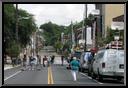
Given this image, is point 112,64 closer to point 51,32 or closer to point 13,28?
point 13,28

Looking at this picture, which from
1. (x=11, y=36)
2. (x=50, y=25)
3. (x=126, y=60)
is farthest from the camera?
(x=50, y=25)

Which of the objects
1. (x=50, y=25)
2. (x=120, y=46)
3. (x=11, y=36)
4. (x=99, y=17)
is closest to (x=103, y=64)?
(x=120, y=46)

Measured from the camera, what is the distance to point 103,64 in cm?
3300

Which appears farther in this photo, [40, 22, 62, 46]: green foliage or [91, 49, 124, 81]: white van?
[40, 22, 62, 46]: green foliage

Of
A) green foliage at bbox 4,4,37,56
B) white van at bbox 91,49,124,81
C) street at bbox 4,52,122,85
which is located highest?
green foliage at bbox 4,4,37,56

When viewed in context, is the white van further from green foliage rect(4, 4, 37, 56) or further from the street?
green foliage rect(4, 4, 37, 56)

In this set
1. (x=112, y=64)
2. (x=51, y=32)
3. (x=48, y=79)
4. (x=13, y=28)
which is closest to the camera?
(x=112, y=64)

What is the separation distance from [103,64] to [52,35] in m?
147

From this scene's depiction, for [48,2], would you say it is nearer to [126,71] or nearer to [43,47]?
[126,71]

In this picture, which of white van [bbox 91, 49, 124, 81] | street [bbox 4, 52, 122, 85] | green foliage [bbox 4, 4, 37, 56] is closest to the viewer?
street [bbox 4, 52, 122, 85]

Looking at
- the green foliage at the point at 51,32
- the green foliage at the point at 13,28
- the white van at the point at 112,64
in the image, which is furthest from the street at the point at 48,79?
the green foliage at the point at 51,32

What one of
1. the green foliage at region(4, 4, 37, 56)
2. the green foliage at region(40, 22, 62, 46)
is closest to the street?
the green foliage at region(4, 4, 37, 56)

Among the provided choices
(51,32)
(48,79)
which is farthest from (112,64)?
(51,32)

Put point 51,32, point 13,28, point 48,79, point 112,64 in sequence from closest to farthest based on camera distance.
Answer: point 112,64
point 48,79
point 13,28
point 51,32
